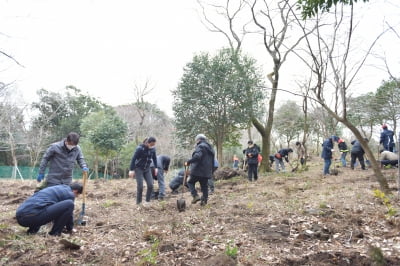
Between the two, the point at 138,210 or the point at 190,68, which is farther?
the point at 190,68

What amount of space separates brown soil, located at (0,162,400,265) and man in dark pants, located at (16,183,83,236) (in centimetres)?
19

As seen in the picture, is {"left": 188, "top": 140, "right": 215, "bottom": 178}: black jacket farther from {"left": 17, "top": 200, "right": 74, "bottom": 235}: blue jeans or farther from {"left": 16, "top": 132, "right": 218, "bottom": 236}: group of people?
{"left": 17, "top": 200, "right": 74, "bottom": 235}: blue jeans

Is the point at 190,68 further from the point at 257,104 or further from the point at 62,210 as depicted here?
the point at 62,210

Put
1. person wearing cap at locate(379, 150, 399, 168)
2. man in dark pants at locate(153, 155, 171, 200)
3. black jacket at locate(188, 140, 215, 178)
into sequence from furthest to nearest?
person wearing cap at locate(379, 150, 399, 168)
man in dark pants at locate(153, 155, 171, 200)
black jacket at locate(188, 140, 215, 178)

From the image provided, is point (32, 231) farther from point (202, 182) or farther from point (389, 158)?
point (389, 158)

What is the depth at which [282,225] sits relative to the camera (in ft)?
15.4

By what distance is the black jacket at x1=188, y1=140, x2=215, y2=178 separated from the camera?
20.4ft

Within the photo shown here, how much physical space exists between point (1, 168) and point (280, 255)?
27210 millimetres

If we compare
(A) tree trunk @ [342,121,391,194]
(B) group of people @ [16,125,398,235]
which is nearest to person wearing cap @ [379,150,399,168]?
(A) tree trunk @ [342,121,391,194]

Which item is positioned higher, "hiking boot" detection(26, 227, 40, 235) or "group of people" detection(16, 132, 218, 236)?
"group of people" detection(16, 132, 218, 236)

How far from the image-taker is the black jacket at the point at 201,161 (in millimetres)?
6219

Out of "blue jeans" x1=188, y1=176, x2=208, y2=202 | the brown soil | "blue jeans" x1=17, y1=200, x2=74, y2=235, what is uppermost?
"blue jeans" x1=188, y1=176, x2=208, y2=202

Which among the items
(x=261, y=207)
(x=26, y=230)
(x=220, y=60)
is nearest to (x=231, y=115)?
(x=220, y=60)

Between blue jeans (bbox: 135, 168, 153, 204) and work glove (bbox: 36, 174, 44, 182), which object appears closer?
work glove (bbox: 36, 174, 44, 182)
